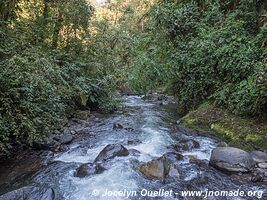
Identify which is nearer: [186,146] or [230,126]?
[186,146]

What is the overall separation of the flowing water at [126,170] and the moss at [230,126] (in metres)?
0.52

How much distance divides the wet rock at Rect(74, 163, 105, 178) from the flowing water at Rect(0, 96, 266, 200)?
0.36 feet

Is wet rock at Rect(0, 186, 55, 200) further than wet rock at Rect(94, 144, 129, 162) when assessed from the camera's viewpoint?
No

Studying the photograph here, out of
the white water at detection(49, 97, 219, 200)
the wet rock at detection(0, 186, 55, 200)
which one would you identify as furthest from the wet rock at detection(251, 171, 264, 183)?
the wet rock at detection(0, 186, 55, 200)

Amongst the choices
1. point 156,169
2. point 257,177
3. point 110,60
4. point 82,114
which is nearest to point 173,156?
point 156,169

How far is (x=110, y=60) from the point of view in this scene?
13.3m

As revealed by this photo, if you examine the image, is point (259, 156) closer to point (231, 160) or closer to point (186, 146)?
point (231, 160)

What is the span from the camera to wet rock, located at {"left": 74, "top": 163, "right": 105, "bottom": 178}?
20.3ft

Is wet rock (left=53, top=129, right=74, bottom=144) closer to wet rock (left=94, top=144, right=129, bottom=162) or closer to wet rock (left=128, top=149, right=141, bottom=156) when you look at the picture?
wet rock (left=94, top=144, right=129, bottom=162)

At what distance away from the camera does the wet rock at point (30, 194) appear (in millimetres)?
5027

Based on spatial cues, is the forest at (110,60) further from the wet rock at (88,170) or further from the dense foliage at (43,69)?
the wet rock at (88,170)

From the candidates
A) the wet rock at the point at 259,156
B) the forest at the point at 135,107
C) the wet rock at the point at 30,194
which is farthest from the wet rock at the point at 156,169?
the wet rock at the point at 259,156

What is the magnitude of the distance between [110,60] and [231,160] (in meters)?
7.98

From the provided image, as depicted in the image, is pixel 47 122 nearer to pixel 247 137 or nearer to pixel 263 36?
pixel 247 137
